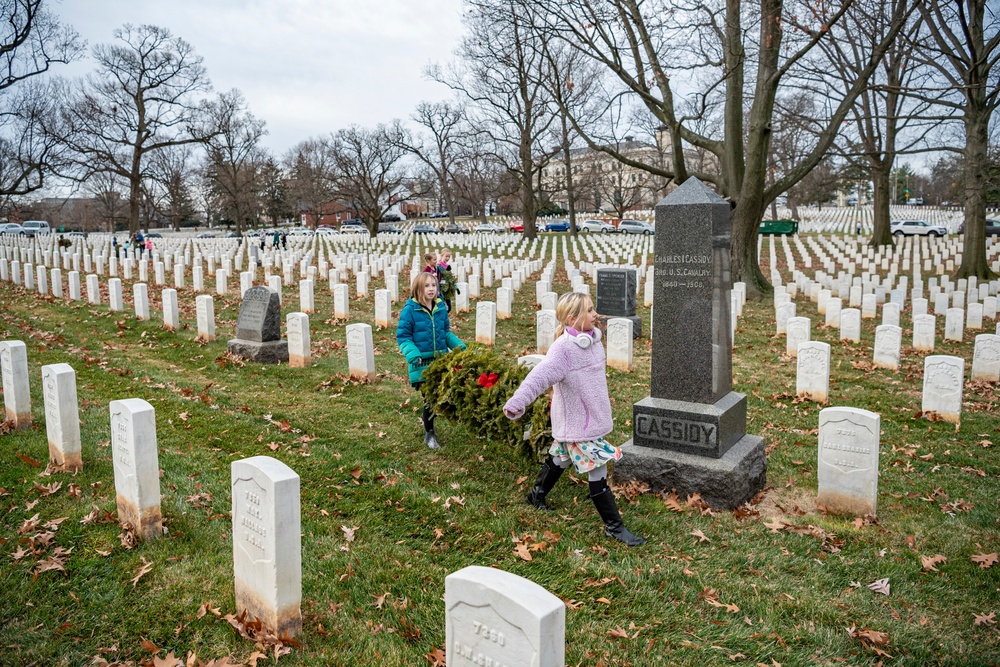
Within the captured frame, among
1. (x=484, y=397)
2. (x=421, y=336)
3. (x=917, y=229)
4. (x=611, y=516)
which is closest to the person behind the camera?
(x=611, y=516)

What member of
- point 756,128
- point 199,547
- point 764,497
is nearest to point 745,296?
point 756,128

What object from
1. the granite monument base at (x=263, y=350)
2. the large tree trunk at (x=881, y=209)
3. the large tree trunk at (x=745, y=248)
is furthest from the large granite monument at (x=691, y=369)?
the large tree trunk at (x=881, y=209)

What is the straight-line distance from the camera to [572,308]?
4445 mm

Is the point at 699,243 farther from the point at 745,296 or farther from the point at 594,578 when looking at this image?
the point at 745,296

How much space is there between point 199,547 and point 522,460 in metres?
2.81

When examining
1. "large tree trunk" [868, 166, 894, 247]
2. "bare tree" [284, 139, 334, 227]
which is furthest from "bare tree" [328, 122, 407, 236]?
"large tree trunk" [868, 166, 894, 247]

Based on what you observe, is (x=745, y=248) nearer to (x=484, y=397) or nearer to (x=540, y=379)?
(x=484, y=397)

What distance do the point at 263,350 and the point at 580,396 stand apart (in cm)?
657

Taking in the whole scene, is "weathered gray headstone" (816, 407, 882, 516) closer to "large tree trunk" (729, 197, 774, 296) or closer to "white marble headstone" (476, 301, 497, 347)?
"white marble headstone" (476, 301, 497, 347)

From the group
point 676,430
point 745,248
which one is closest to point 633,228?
point 745,248

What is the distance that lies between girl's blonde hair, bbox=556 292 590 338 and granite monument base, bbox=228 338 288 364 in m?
6.45

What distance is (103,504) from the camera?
4.71 meters

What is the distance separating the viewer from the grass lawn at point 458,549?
3484mm

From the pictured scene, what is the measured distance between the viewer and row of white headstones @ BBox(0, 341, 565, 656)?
215 cm
